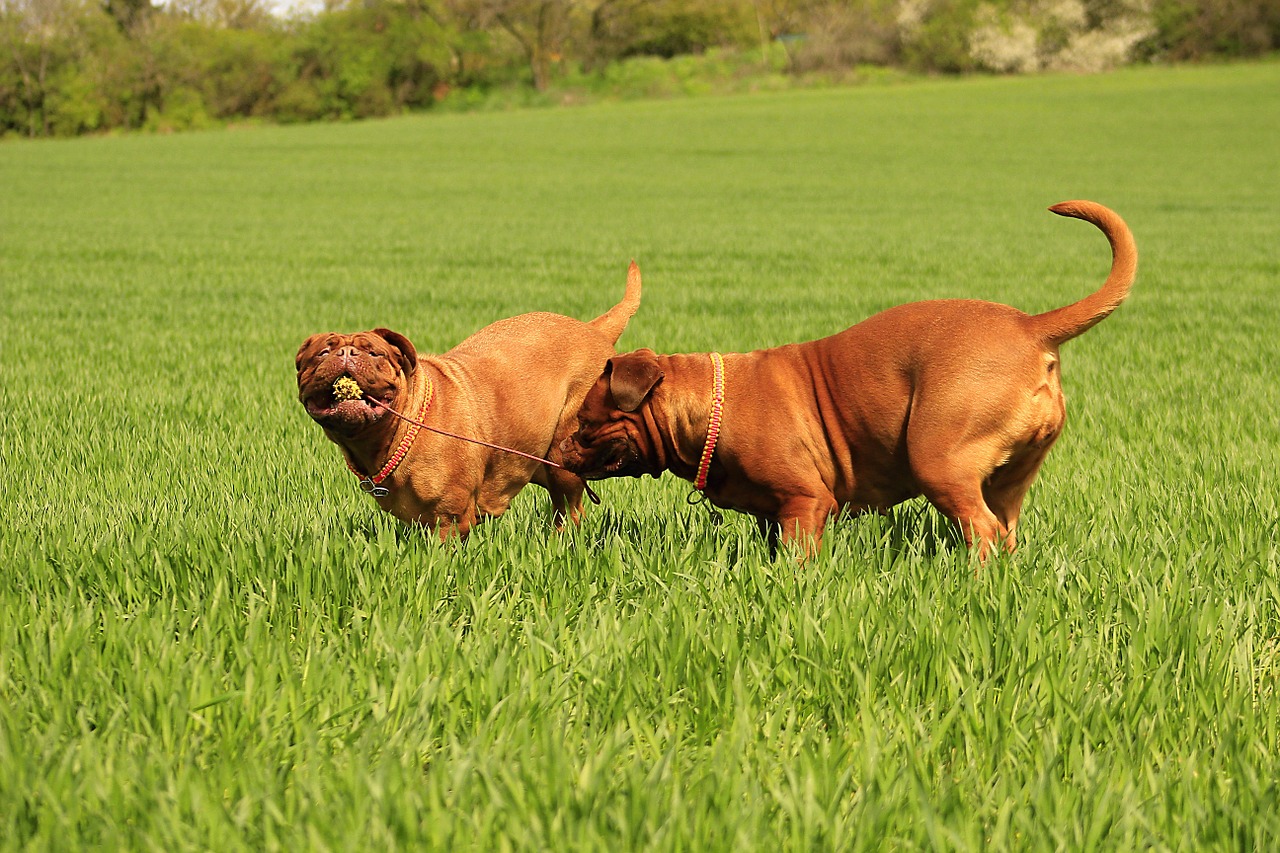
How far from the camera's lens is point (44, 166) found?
1593 inches

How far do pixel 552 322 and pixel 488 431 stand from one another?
0.88 meters

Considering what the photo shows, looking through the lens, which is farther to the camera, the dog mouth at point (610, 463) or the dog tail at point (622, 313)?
the dog tail at point (622, 313)

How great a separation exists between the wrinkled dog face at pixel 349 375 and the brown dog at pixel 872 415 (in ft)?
2.52

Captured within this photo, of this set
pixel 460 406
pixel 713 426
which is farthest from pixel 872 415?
pixel 460 406

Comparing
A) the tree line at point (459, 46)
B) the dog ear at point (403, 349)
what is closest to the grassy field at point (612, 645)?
the dog ear at point (403, 349)

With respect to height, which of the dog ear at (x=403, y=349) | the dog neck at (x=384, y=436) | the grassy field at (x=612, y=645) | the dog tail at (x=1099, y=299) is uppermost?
the dog tail at (x=1099, y=299)

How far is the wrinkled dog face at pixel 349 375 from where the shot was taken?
427 centimetres

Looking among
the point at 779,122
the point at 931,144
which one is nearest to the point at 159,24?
the point at 779,122

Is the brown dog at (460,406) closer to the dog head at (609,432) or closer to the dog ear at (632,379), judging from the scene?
the dog head at (609,432)

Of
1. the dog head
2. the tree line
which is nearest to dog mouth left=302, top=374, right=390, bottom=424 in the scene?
the dog head

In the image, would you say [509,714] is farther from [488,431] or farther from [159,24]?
[159,24]

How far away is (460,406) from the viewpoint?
4.85 meters

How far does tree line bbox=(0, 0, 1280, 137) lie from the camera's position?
220 feet

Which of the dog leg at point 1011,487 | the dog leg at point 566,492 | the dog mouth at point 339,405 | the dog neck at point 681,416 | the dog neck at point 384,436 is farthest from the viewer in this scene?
the dog leg at point 566,492
